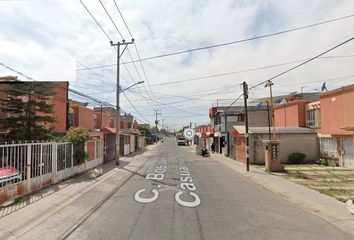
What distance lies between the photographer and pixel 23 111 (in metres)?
21.2

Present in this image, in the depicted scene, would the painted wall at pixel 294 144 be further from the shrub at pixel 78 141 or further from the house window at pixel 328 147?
the shrub at pixel 78 141

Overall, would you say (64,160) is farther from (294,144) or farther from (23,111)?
(294,144)

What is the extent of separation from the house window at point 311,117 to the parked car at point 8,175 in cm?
2789

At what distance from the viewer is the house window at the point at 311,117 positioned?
33478mm

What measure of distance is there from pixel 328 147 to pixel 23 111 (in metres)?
23.9

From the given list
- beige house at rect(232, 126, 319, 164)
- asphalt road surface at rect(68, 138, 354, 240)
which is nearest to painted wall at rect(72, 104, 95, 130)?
beige house at rect(232, 126, 319, 164)

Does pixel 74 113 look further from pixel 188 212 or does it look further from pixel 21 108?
pixel 188 212

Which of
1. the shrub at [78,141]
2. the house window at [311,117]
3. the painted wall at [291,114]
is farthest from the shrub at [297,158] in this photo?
the shrub at [78,141]

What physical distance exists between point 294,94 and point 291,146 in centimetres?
1705

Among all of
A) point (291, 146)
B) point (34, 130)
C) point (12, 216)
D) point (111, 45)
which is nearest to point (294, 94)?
point (291, 146)

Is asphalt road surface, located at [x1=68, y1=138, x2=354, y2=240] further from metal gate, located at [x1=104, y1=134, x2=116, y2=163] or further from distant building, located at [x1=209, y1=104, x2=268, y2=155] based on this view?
distant building, located at [x1=209, y1=104, x2=268, y2=155]

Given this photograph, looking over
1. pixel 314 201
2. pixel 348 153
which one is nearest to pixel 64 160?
pixel 314 201

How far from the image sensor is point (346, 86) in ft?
83.6

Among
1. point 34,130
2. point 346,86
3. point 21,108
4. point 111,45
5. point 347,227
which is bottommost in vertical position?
point 347,227
